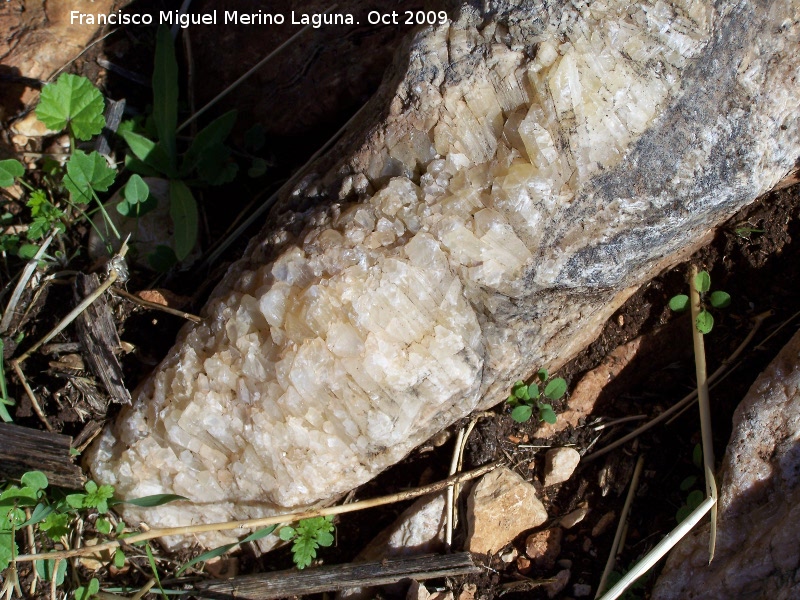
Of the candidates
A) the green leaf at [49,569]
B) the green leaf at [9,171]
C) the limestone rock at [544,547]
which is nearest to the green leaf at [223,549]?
the green leaf at [49,569]

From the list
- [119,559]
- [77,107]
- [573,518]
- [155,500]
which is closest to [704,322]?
[573,518]

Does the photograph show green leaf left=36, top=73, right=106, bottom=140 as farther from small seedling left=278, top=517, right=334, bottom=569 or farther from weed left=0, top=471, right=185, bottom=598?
small seedling left=278, top=517, right=334, bottom=569

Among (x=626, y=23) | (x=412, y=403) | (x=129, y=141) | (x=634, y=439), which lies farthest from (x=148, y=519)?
(x=626, y=23)

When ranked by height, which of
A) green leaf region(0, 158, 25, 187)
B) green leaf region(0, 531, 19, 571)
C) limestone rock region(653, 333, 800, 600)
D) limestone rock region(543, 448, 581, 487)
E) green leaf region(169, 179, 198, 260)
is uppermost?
green leaf region(0, 158, 25, 187)

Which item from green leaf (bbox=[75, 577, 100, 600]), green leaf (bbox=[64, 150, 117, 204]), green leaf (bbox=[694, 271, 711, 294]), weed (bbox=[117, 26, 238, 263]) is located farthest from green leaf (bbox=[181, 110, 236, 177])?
green leaf (bbox=[694, 271, 711, 294])

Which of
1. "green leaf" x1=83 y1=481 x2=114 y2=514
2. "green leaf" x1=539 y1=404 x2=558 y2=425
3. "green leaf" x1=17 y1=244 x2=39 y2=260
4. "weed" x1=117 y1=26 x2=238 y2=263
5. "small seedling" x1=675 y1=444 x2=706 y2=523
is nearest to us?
"small seedling" x1=675 y1=444 x2=706 y2=523

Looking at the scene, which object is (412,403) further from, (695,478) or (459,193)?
(695,478)
